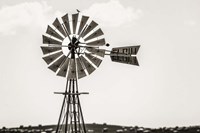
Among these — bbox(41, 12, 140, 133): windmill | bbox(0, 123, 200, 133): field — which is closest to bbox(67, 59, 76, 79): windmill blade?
bbox(41, 12, 140, 133): windmill

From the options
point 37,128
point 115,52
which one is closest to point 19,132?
point 37,128

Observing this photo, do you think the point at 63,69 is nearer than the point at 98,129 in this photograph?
Yes

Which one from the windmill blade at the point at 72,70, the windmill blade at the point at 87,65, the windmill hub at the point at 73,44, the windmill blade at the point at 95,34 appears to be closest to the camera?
the windmill blade at the point at 72,70

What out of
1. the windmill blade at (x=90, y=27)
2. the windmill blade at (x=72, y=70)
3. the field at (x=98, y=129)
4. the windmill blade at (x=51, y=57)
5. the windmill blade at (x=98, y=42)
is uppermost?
the windmill blade at (x=90, y=27)

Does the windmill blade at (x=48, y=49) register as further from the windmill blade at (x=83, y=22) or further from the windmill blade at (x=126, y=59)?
the windmill blade at (x=126, y=59)

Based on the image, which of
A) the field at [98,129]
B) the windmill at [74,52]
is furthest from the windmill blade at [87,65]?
the field at [98,129]

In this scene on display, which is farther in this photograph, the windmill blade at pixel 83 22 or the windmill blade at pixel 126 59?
the windmill blade at pixel 83 22

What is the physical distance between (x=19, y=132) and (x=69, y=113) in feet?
56.6

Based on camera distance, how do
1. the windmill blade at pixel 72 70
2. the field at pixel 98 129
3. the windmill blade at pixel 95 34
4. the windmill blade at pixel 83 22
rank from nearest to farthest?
1. the windmill blade at pixel 72 70
2. the windmill blade at pixel 83 22
3. the windmill blade at pixel 95 34
4. the field at pixel 98 129

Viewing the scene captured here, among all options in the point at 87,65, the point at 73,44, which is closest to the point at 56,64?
the point at 73,44

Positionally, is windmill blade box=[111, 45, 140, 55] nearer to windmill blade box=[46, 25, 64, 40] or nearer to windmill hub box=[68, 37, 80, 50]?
windmill hub box=[68, 37, 80, 50]

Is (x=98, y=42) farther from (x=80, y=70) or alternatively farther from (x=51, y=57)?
(x=51, y=57)

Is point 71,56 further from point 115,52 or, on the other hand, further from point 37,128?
point 37,128

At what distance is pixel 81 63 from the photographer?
16.5 meters
